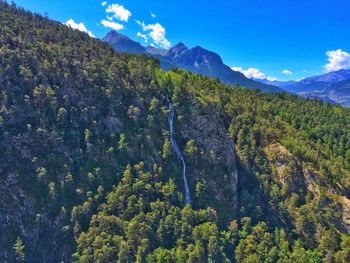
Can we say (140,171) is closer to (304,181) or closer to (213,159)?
(213,159)

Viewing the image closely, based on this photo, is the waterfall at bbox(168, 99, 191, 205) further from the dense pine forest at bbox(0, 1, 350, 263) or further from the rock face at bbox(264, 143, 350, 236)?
the rock face at bbox(264, 143, 350, 236)

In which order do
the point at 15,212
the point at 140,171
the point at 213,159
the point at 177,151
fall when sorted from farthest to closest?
1. the point at 177,151
2. the point at 213,159
3. the point at 140,171
4. the point at 15,212

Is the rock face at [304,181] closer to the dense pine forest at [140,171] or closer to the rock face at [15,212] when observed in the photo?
the dense pine forest at [140,171]

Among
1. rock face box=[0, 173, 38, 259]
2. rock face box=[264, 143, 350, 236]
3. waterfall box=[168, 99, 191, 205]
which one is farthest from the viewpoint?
waterfall box=[168, 99, 191, 205]

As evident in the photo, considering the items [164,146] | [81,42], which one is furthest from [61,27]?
[164,146]

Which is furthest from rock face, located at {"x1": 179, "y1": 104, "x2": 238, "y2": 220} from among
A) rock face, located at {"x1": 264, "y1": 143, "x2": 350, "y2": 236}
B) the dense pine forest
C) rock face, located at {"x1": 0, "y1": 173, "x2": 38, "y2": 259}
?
rock face, located at {"x1": 0, "y1": 173, "x2": 38, "y2": 259}

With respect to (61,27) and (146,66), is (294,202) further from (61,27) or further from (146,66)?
(61,27)

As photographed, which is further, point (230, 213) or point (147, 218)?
point (230, 213)

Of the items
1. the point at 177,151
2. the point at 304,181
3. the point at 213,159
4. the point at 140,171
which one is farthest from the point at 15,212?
the point at 304,181
